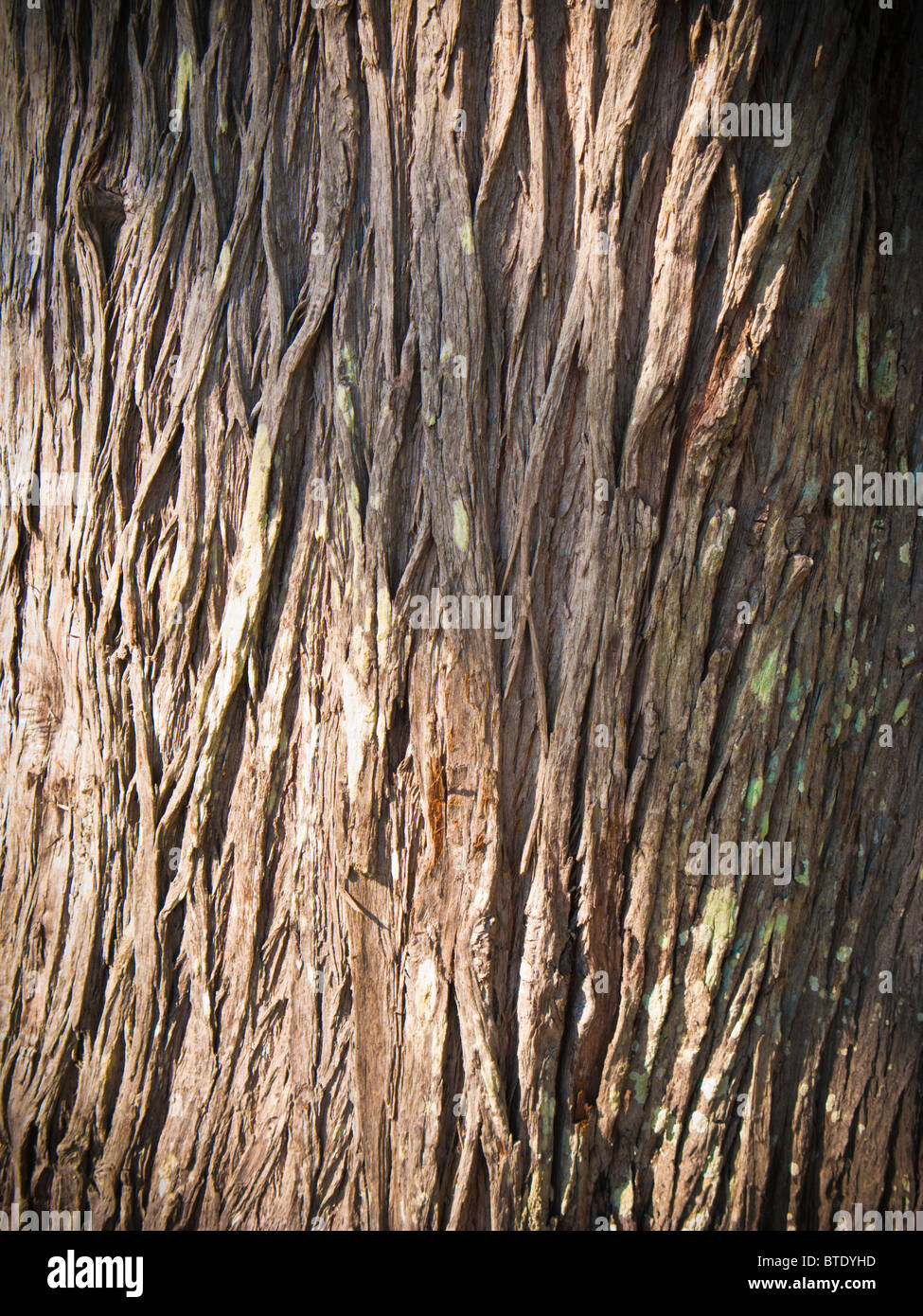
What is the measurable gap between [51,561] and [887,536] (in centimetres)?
225

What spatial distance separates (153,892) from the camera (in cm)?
192

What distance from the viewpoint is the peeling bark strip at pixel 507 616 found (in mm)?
1747

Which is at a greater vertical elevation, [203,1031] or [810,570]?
[810,570]

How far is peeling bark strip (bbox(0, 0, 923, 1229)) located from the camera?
1.75m

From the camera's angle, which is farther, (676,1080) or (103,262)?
(103,262)

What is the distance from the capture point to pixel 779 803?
183 centimetres

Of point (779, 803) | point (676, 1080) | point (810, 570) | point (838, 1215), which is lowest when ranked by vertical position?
point (838, 1215)

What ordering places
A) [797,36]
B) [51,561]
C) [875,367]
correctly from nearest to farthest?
[797,36] → [875,367] → [51,561]

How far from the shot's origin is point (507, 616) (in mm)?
1776

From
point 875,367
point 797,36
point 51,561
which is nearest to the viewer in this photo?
point 797,36

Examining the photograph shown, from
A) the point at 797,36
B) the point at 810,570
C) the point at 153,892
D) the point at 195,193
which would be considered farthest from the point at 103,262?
the point at 810,570

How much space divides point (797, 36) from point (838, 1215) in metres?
2.87
